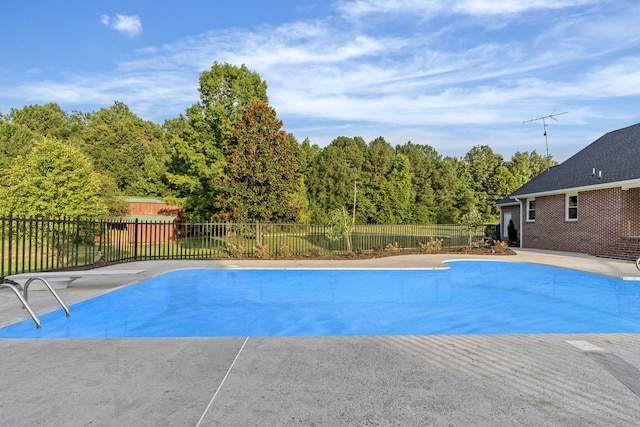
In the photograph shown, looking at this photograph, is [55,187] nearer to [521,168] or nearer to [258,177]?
[258,177]

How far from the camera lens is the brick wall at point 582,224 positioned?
1526 cm

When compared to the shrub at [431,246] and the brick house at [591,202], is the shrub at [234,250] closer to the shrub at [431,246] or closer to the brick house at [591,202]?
the shrub at [431,246]

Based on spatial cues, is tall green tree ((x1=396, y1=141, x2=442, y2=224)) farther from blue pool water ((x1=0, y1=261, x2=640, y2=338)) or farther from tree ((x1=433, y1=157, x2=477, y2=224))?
blue pool water ((x1=0, y1=261, x2=640, y2=338))

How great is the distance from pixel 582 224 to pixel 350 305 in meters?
14.6

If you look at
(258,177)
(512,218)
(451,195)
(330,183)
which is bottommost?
(512,218)

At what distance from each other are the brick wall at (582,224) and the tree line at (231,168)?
357cm

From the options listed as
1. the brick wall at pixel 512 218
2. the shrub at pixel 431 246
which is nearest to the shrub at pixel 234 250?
the shrub at pixel 431 246

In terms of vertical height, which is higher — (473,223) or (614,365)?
(473,223)

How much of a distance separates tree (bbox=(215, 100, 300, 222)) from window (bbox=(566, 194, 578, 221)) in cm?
1333

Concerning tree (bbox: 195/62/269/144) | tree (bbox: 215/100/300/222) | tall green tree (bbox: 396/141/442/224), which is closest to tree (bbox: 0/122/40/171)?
tree (bbox: 195/62/269/144)

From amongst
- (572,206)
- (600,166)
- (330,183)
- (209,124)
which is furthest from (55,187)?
(330,183)

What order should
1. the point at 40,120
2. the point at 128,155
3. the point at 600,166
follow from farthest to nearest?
the point at 40,120 → the point at 128,155 → the point at 600,166

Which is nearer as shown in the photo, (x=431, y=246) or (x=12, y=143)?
(x=431, y=246)

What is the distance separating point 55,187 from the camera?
631 inches
